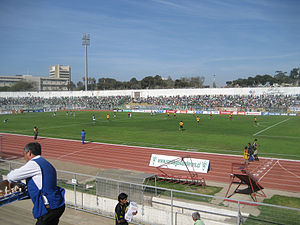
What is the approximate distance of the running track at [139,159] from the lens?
15.3 meters

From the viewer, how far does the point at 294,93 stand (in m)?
73.5

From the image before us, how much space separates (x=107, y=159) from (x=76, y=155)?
3038mm

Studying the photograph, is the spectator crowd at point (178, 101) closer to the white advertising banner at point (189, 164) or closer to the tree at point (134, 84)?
the tree at point (134, 84)

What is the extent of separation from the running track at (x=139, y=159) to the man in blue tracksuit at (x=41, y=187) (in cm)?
1267

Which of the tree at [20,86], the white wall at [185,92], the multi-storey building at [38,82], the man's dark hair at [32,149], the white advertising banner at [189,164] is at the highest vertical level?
the multi-storey building at [38,82]

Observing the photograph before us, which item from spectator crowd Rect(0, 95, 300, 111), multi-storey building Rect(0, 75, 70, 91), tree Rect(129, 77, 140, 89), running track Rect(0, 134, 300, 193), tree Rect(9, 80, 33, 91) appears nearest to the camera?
running track Rect(0, 134, 300, 193)

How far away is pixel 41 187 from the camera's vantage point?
11.2 ft

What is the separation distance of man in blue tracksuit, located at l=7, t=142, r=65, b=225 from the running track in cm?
1267

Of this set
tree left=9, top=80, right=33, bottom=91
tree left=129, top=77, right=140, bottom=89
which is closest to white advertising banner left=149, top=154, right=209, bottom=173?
tree left=129, top=77, right=140, bottom=89

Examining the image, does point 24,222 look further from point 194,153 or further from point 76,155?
point 194,153

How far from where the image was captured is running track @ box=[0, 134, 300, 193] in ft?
50.3

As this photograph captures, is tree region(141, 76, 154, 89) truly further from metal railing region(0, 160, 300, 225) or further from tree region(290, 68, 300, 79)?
metal railing region(0, 160, 300, 225)

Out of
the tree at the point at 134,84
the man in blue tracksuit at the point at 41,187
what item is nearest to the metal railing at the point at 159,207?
the man in blue tracksuit at the point at 41,187

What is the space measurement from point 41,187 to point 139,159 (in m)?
16.7
